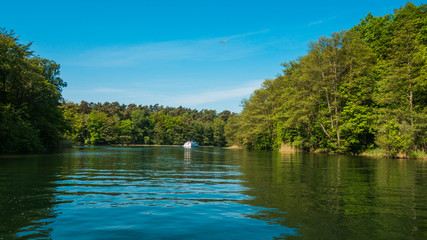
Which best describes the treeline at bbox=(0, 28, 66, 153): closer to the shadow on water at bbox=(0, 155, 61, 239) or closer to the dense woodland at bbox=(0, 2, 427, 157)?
the dense woodland at bbox=(0, 2, 427, 157)

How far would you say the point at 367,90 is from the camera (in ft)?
134

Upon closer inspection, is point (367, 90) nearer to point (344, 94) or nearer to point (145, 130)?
point (344, 94)

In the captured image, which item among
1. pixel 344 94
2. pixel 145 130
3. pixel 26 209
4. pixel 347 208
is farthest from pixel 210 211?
pixel 145 130

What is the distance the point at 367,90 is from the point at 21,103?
161 ft

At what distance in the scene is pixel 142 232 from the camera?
5.61 metres

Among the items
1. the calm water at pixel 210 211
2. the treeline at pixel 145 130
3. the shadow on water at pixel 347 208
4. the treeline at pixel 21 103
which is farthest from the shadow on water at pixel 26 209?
the treeline at pixel 145 130

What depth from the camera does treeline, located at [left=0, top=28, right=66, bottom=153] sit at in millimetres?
34562

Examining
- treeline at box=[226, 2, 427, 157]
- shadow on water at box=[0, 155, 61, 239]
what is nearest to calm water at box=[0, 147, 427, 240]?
shadow on water at box=[0, 155, 61, 239]

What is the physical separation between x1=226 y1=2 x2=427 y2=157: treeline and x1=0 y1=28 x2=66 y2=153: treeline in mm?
38653

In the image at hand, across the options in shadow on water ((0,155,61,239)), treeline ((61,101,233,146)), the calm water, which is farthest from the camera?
treeline ((61,101,233,146))

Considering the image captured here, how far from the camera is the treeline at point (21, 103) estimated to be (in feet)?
113

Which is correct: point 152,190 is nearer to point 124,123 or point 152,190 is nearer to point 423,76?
point 423,76

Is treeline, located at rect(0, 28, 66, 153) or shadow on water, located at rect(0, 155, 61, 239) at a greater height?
treeline, located at rect(0, 28, 66, 153)

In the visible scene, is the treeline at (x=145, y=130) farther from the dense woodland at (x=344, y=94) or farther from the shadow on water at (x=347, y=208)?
the shadow on water at (x=347, y=208)
